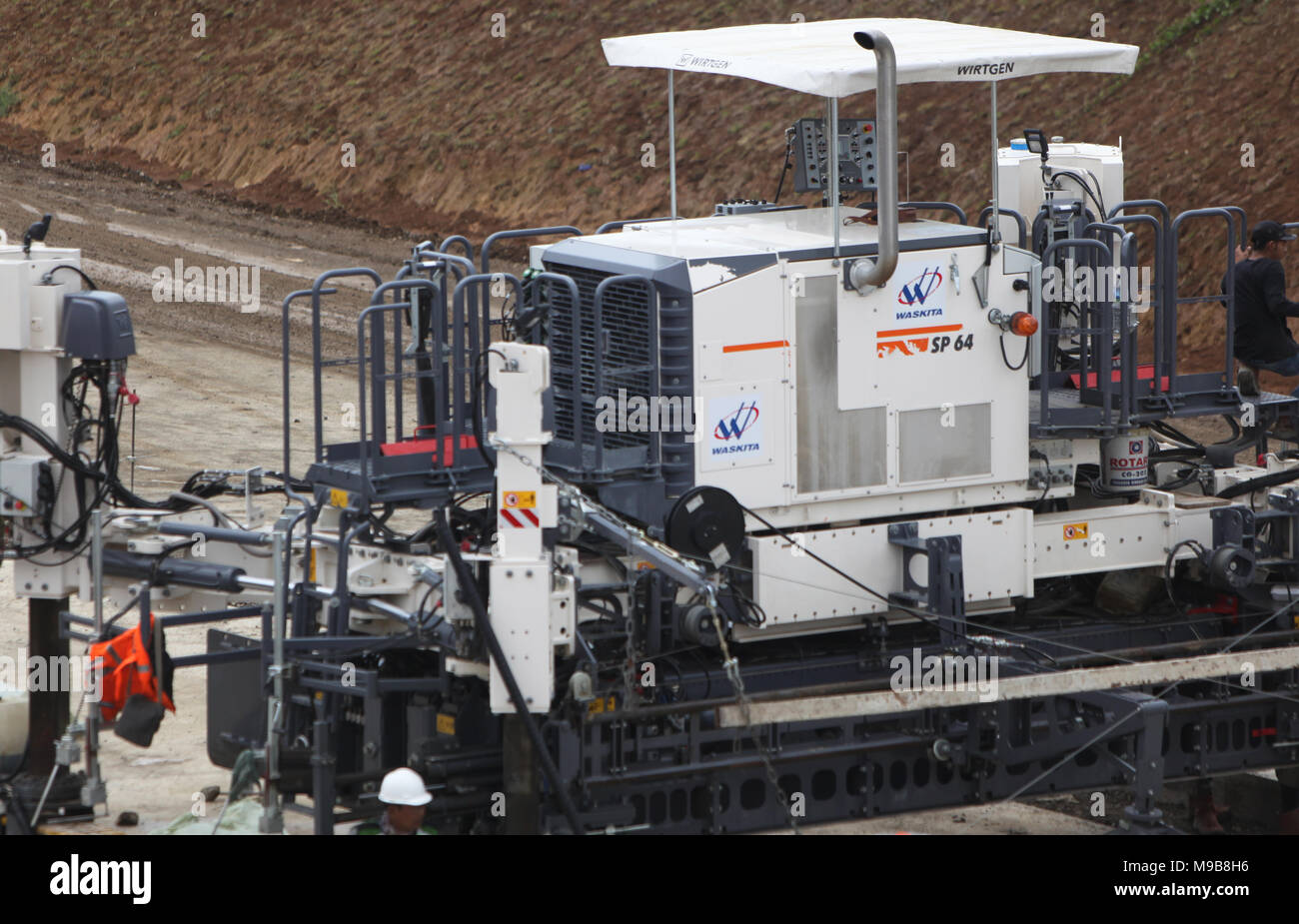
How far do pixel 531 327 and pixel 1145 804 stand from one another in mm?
3778

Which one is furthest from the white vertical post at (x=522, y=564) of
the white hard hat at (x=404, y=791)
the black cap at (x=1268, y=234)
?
the black cap at (x=1268, y=234)

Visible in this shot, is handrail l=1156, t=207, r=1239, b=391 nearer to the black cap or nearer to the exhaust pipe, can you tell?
the black cap

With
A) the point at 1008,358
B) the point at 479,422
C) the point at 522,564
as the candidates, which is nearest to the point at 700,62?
the point at 1008,358

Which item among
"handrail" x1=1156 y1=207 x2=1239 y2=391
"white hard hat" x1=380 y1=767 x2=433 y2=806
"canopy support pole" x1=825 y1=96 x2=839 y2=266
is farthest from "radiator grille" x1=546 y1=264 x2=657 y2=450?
"handrail" x1=1156 y1=207 x2=1239 y2=391

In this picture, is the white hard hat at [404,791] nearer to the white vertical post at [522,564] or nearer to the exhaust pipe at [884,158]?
the white vertical post at [522,564]

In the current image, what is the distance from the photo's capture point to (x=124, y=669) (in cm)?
1007

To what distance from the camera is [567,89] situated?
3070 cm

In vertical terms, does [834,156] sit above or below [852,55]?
below

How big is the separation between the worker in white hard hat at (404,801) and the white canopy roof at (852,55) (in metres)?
3.65

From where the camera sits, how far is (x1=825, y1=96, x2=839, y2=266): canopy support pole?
1034 cm

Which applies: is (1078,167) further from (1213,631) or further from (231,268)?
(231,268)

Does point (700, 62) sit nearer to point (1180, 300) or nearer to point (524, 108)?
point (1180, 300)

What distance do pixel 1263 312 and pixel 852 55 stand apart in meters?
3.49

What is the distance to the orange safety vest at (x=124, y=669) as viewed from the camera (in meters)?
10.0
